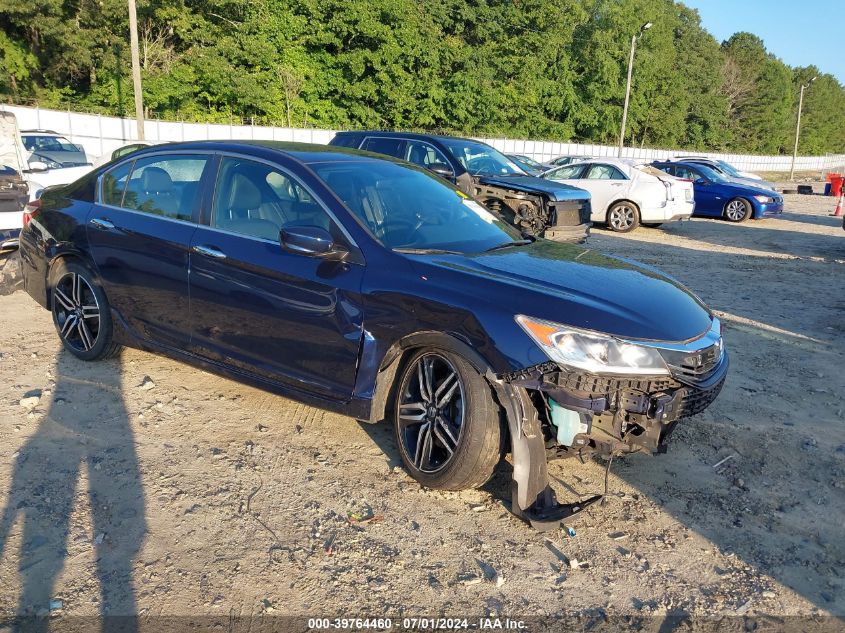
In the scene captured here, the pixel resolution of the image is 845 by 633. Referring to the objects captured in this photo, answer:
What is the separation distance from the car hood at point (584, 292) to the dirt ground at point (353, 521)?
0.98 m

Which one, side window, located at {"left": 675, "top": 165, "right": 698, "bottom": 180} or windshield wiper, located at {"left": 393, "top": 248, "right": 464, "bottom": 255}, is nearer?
windshield wiper, located at {"left": 393, "top": 248, "right": 464, "bottom": 255}

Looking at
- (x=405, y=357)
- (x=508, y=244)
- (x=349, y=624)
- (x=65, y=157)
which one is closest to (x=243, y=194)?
(x=405, y=357)

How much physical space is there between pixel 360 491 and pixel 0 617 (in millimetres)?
1668

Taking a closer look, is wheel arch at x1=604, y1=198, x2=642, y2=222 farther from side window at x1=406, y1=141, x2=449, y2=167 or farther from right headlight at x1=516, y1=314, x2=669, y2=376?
right headlight at x1=516, y1=314, x2=669, y2=376

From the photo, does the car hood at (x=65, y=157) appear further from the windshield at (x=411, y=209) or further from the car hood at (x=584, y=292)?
the car hood at (x=584, y=292)

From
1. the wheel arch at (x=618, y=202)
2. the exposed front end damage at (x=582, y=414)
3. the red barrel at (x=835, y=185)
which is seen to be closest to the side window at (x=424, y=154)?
the wheel arch at (x=618, y=202)

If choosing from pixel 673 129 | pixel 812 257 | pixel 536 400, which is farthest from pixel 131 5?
pixel 673 129

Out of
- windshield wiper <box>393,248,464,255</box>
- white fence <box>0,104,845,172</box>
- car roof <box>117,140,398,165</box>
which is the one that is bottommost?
windshield wiper <box>393,248,464,255</box>

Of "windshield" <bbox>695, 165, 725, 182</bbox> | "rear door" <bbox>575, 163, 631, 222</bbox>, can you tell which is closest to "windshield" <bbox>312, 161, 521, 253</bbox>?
"rear door" <bbox>575, 163, 631, 222</bbox>

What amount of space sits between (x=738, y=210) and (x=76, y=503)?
18357 mm

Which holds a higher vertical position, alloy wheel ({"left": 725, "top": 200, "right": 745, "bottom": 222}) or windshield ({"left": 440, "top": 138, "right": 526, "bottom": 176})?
windshield ({"left": 440, "top": 138, "right": 526, "bottom": 176})

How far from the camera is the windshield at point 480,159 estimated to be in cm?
1121

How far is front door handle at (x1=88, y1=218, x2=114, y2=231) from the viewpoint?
499cm

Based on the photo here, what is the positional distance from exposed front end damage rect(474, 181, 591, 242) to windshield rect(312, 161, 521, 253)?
5821mm
